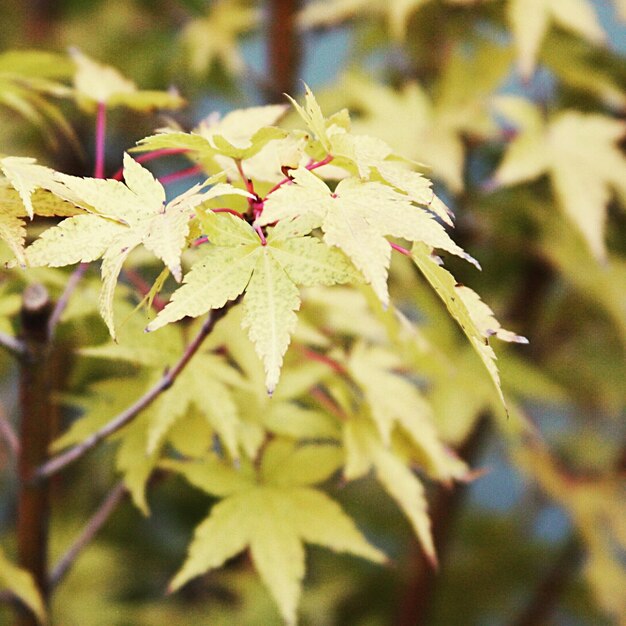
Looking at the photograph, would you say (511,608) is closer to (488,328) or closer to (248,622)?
(248,622)

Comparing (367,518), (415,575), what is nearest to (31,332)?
(415,575)

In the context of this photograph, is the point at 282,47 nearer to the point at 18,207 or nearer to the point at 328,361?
the point at 328,361

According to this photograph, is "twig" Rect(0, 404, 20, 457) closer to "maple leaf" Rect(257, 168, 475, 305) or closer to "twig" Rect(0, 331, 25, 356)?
"twig" Rect(0, 331, 25, 356)

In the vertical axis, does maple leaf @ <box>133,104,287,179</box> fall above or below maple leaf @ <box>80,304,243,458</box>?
above

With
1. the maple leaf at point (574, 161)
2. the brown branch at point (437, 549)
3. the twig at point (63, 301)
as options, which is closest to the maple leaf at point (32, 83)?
the twig at point (63, 301)

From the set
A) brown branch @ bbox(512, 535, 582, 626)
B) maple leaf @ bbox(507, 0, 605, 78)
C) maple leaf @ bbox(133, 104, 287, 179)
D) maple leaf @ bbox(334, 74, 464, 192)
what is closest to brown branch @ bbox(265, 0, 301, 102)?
maple leaf @ bbox(334, 74, 464, 192)

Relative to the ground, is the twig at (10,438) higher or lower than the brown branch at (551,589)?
higher

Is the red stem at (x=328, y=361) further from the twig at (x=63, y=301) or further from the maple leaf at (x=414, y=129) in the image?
the maple leaf at (x=414, y=129)
